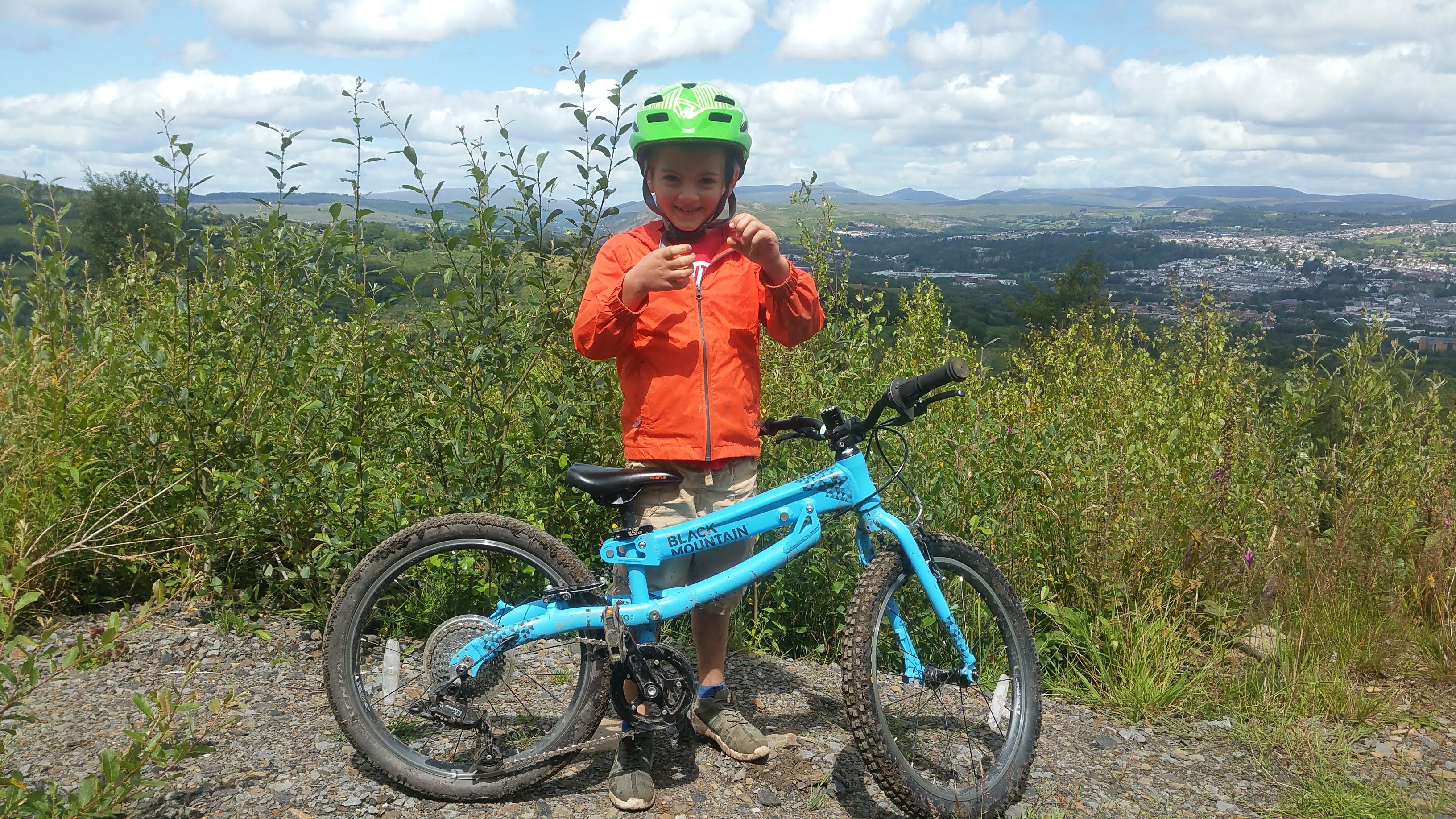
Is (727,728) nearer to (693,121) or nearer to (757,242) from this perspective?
(757,242)

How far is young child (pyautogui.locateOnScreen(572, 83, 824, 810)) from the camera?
9.66 feet

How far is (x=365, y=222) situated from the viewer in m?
4.23

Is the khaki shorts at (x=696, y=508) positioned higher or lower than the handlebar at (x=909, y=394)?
lower

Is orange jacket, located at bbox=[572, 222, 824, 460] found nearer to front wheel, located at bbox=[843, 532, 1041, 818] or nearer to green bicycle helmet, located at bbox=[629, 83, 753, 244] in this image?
green bicycle helmet, located at bbox=[629, 83, 753, 244]

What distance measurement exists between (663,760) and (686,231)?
196 centimetres

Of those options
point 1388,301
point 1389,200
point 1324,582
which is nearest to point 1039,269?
point 1388,301

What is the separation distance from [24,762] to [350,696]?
3.62 feet

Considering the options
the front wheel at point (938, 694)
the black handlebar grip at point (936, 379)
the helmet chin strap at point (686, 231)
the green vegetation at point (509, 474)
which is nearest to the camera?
the black handlebar grip at point (936, 379)

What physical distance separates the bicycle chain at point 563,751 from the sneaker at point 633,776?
0.14 ft

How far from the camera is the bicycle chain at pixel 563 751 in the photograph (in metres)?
2.94

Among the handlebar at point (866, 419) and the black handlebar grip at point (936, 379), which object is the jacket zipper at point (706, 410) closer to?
the handlebar at point (866, 419)

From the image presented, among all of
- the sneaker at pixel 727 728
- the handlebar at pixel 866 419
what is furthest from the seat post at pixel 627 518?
the sneaker at pixel 727 728

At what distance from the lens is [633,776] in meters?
2.97

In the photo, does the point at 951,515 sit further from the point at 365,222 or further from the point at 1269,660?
the point at 365,222
